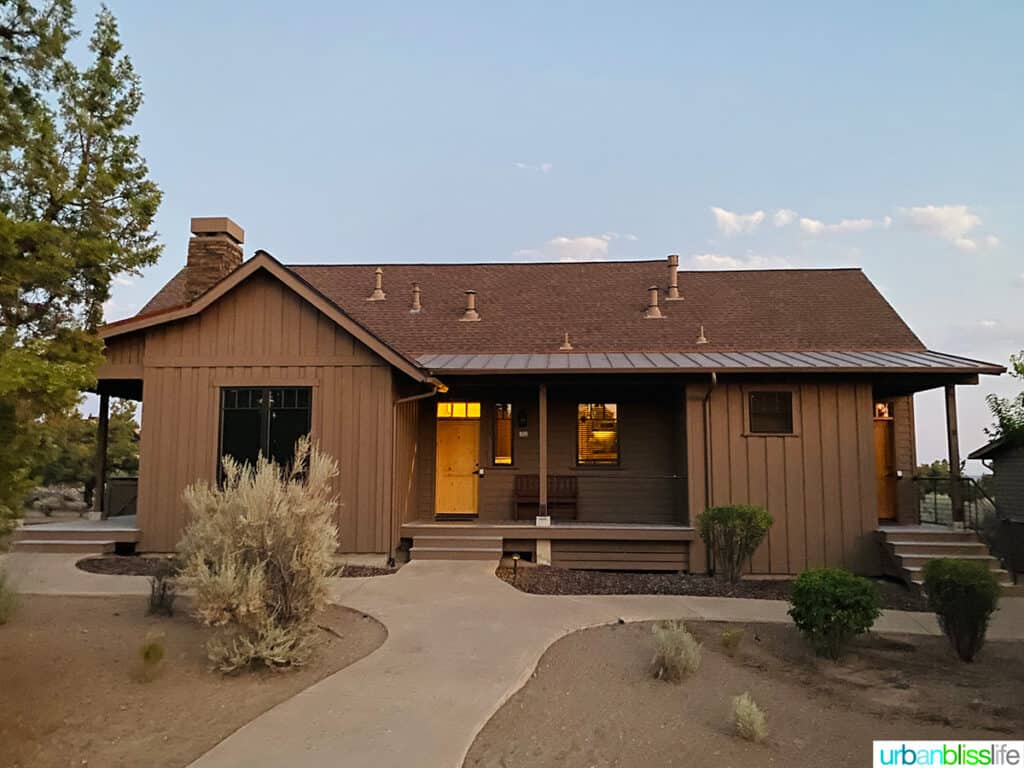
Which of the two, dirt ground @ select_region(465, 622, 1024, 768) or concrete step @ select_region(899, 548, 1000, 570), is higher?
concrete step @ select_region(899, 548, 1000, 570)

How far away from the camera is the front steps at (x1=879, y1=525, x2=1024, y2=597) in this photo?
965 cm

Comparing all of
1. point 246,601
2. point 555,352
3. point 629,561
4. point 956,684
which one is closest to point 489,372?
point 555,352

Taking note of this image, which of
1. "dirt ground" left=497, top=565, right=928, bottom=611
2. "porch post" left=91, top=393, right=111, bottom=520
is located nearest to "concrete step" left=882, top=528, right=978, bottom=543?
"dirt ground" left=497, top=565, right=928, bottom=611

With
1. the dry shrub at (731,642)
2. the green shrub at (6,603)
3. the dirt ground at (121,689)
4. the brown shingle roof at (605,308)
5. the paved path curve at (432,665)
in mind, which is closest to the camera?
the paved path curve at (432,665)

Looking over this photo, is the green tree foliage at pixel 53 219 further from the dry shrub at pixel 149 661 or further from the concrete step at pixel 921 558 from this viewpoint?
the concrete step at pixel 921 558

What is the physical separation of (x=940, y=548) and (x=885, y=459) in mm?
3562

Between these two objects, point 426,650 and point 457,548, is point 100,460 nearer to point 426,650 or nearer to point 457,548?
point 457,548

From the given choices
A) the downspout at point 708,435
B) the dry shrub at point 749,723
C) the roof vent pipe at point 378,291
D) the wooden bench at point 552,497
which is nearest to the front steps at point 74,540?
the wooden bench at point 552,497

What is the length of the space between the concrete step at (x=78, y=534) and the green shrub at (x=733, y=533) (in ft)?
28.8

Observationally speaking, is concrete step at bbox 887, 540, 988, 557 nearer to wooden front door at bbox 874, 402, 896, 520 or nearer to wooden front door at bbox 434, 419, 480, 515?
wooden front door at bbox 874, 402, 896, 520

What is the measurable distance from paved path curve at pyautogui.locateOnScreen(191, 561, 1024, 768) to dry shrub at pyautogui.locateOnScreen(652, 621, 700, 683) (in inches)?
41.0

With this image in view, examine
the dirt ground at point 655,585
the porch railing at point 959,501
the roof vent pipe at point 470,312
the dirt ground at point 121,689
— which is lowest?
the dirt ground at point 655,585

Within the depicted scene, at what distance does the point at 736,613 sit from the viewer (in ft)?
25.7

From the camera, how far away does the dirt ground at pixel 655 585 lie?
355 inches
